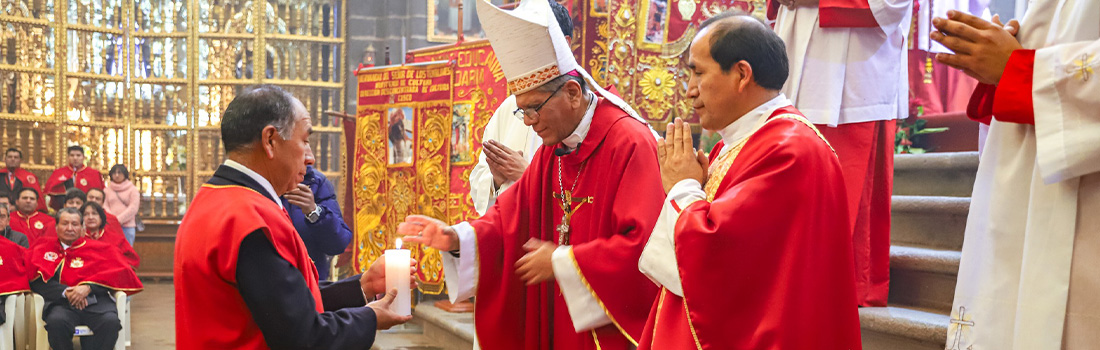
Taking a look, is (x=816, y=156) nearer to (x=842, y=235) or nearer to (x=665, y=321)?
(x=842, y=235)

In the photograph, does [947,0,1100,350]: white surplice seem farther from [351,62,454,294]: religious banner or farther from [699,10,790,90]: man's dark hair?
[351,62,454,294]: religious banner

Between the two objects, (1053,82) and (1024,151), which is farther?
(1024,151)

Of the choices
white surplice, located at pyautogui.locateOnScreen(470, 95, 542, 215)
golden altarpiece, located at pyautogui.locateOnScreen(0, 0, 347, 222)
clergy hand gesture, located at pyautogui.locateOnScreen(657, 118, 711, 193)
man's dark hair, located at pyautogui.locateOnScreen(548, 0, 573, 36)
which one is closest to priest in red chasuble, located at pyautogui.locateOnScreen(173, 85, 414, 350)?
clergy hand gesture, located at pyautogui.locateOnScreen(657, 118, 711, 193)

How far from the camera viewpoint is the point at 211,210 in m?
2.21

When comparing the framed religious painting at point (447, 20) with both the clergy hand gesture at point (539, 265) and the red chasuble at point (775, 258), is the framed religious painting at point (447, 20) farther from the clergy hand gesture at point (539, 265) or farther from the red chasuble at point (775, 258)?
the red chasuble at point (775, 258)

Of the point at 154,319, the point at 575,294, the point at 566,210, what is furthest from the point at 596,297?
the point at 154,319

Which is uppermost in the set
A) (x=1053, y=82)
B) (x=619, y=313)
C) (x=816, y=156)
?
(x=1053, y=82)

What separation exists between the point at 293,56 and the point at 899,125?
29.4 feet

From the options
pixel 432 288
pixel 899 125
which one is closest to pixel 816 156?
pixel 899 125

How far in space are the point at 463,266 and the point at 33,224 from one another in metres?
7.73

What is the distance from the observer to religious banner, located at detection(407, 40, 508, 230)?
248 inches

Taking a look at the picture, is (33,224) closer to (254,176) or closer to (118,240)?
(118,240)

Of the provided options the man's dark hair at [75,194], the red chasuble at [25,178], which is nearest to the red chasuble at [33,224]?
the man's dark hair at [75,194]

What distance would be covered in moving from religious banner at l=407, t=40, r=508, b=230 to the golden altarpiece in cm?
619
